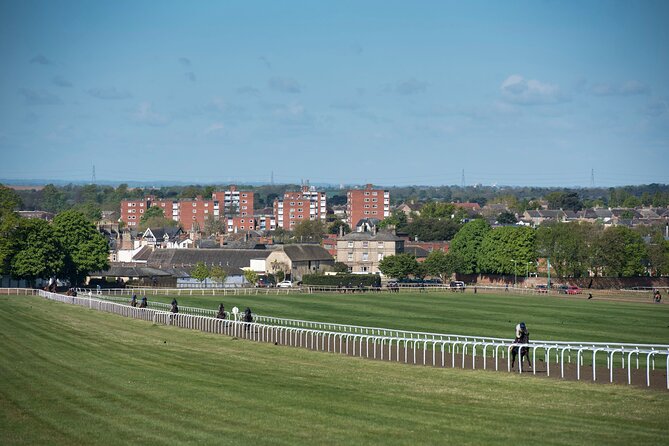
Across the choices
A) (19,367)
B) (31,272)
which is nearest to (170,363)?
(19,367)

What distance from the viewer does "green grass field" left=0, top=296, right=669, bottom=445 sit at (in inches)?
904

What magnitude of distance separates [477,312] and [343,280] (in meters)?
44.3

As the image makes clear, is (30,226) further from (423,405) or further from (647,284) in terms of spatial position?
(423,405)

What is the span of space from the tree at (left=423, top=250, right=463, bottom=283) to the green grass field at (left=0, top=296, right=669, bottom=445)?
316 feet

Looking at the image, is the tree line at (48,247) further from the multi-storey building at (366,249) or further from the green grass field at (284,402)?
the green grass field at (284,402)

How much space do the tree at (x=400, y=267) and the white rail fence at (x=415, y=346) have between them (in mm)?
70263

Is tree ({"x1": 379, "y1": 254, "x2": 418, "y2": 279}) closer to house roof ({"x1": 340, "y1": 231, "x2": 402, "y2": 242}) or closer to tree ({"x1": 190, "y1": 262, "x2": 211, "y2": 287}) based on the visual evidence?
house roof ({"x1": 340, "y1": 231, "x2": 402, "y2": 242})

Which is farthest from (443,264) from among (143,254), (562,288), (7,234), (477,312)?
(477,312)

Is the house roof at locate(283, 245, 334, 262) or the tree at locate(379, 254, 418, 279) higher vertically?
the house roof at locate(283, 245, 334, 262)

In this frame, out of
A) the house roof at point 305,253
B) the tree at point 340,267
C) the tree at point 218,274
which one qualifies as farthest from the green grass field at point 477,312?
the tree at point 340,267

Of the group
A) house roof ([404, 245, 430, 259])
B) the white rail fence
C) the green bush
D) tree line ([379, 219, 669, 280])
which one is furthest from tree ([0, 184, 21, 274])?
house roof ([404, 245, 430, 259])

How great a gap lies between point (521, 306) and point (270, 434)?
65.1 meters

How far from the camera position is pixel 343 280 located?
12138 cm

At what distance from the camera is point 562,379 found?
33.9 metres
